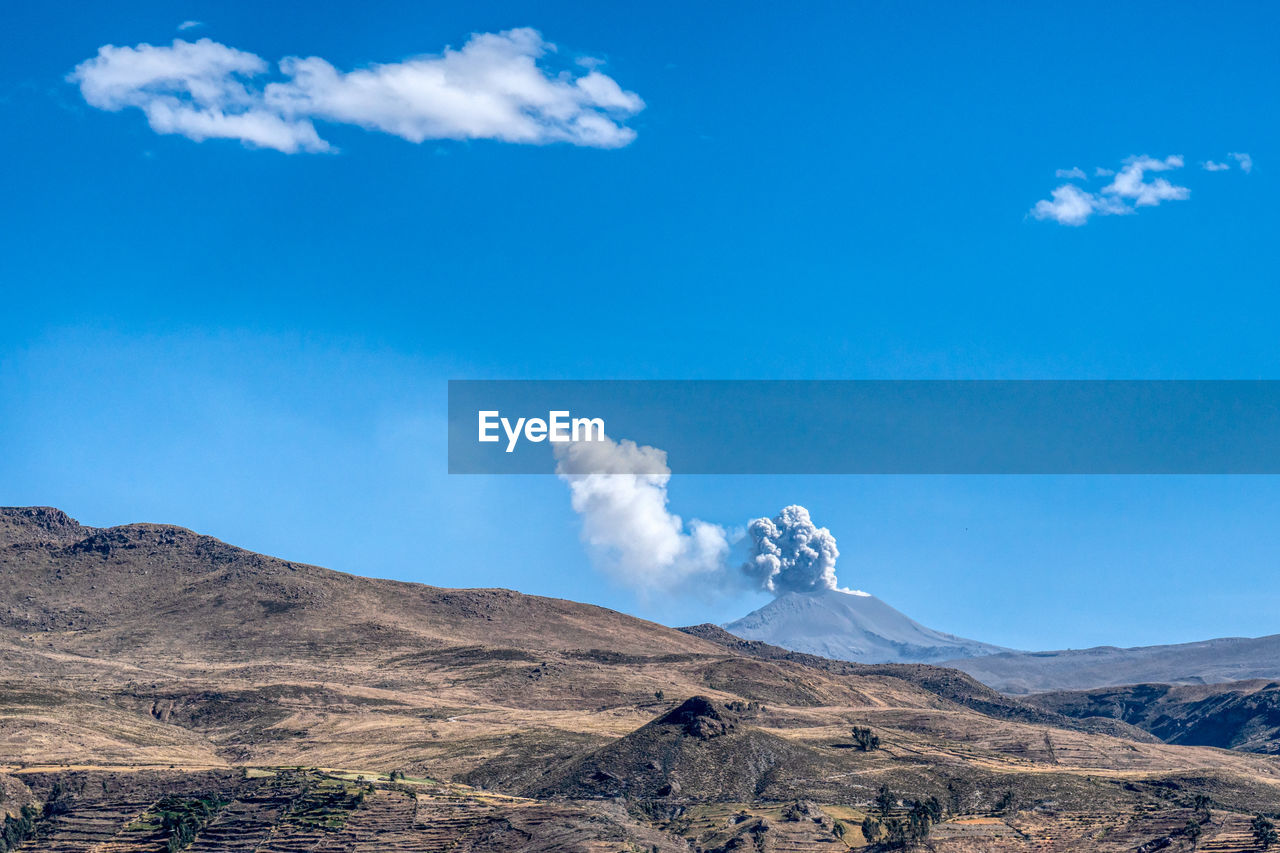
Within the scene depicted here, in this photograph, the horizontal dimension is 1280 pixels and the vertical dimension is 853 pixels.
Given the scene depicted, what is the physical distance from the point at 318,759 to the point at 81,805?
4383 centimetres

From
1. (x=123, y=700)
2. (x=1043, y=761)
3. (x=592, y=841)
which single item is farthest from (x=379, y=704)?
(x=592, y=841)

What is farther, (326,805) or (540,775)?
(540,775)

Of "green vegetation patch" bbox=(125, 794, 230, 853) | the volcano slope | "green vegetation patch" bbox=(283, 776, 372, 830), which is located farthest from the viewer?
"green vegetation patch" bbox=(283, 776, 372, 830)

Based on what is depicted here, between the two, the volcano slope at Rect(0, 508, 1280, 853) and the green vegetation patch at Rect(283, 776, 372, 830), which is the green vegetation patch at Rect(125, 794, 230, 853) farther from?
the green vegetation patch at Rect(283, 776, 372, 830)

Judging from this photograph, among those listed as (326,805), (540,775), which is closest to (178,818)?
(326,805)

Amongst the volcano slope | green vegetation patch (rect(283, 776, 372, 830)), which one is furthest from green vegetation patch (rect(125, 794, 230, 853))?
green vegetation patch (rect(283, 776, 372, 830))

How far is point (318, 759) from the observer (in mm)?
153500

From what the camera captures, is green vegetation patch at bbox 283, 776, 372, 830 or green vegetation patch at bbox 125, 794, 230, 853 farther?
green vegetation patch at bbox 283, 776, 372, 830

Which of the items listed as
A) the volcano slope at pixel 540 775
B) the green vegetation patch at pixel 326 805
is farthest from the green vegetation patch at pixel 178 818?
the green vegetation patch at pixel 326 805

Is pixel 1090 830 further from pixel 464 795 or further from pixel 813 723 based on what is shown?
pixel 813 723

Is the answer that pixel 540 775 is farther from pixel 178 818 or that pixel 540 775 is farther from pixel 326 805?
pixel 178 818

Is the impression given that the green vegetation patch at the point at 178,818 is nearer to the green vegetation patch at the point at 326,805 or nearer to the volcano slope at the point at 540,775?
the volcano slope at the point at 540,775

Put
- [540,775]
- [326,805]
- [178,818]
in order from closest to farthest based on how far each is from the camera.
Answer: [178,818]
[326,805]
[540,775]

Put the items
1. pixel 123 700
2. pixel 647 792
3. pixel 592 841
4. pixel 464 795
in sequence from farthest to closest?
pixel 123 700
pixel 647 792
pixel 464 795
pixel 592 841
